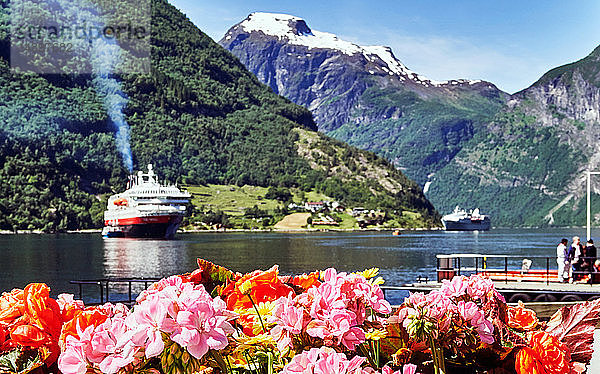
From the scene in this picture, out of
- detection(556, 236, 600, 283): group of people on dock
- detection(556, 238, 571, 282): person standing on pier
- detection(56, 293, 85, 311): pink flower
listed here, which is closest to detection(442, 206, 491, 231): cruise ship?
detection(556, 238, 571, 282): person standing on pier

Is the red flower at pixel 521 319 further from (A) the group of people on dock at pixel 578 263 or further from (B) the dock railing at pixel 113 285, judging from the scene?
(A) the group of people on dock at pixel 578 263

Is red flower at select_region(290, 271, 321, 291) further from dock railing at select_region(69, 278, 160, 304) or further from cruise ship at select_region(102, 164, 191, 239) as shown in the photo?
cruise ship at select_region(102, 164, 191, 239)

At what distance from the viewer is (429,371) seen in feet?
7.63

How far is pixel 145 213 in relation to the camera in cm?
12300

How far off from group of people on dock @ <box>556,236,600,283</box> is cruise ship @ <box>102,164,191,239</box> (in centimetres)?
10619

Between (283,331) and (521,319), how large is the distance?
1.11 meters

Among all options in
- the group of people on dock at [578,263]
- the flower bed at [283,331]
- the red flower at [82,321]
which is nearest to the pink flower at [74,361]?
the flower bed at [283,331]

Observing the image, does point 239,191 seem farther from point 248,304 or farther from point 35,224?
point 248,304

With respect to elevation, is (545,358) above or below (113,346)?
below

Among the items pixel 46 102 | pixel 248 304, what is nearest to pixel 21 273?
pixel 248 304

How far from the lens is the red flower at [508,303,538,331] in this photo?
8.70 feet

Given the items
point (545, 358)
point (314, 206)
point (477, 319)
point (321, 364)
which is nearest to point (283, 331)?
point (321, 364)

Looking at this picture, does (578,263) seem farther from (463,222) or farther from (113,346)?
(463,222)

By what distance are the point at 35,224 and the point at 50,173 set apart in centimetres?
1696
